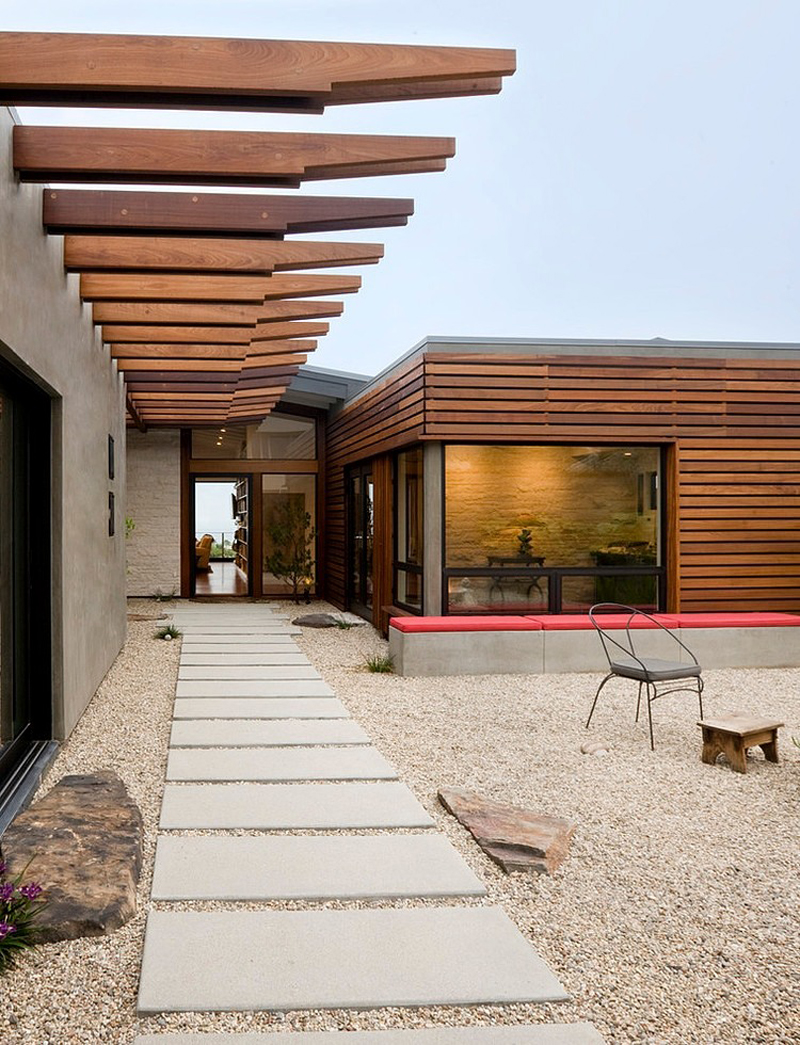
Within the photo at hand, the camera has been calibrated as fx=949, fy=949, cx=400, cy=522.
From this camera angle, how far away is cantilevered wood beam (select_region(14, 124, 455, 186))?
12.8ft

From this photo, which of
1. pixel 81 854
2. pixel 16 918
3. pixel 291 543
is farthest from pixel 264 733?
pixel 291 543

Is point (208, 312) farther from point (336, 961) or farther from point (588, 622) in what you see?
point (336, 961)

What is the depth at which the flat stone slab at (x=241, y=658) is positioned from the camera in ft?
29.2

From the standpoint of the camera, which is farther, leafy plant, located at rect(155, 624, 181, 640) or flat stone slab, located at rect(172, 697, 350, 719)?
leafy plant, located at rect(155, 624, 181, 640)

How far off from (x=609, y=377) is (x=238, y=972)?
765cm

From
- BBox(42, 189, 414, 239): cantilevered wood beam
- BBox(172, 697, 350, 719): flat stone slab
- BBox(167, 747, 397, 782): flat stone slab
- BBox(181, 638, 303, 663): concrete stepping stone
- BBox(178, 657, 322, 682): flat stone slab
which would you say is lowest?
BBox(181, 638, 303, 663): concrete stepping stone

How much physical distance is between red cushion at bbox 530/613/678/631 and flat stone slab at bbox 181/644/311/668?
2.30 m

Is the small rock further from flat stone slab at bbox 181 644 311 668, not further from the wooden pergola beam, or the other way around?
the wooden pergola beam

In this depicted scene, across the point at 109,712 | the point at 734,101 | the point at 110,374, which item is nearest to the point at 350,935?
the point at 109,712

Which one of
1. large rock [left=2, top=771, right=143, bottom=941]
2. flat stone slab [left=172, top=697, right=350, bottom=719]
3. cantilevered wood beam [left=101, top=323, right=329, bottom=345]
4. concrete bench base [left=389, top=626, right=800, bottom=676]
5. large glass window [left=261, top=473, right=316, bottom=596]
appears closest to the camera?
large rock [left=2, top=771, right=143, bottom=941]

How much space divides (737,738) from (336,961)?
311 centimetres

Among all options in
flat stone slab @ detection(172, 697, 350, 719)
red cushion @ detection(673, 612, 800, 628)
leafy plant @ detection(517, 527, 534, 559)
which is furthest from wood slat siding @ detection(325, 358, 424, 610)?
flat stone slab @ detection(172, 697, 350, 719)

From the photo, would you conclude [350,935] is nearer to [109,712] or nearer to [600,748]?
[600,748]

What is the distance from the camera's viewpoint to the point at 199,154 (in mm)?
3906
